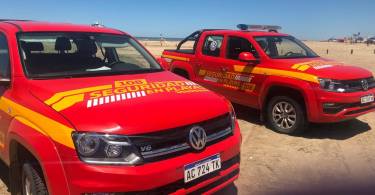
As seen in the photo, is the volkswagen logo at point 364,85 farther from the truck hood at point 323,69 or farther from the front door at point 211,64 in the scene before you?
the front door at point 211,64

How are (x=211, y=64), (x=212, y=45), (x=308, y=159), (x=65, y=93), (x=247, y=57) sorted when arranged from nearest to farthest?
(x=65, y=93) < (x=308, y=159) < (x=247, y=57) < (x=211, y=64) < (x=212, y=45)

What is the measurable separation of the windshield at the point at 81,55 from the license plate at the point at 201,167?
5.08 ft

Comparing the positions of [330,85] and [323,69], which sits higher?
[323,69]

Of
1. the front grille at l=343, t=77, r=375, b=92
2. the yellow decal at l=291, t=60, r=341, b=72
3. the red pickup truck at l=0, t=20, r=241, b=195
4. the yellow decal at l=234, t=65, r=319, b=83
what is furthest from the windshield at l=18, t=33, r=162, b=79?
the front grille at l=343, t=77, r=375, b=92

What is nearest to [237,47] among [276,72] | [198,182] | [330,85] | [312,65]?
[276,72]

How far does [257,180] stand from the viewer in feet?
16.2

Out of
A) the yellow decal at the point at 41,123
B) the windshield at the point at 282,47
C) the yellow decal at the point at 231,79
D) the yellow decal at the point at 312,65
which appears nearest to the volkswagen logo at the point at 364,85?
the yellow decal at the point at 312,65

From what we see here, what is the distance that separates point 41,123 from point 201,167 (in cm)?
129

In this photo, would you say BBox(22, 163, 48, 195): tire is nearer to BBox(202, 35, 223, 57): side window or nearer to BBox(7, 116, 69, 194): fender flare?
BBox(7, 116, 69, 194): fender flare

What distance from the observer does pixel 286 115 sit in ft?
23.4

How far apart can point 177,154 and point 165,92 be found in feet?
2.40

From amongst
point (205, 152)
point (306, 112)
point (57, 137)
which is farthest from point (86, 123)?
point (306, 112)

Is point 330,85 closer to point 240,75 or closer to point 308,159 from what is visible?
point 308,159

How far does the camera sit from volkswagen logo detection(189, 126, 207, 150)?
3219 millimetres
